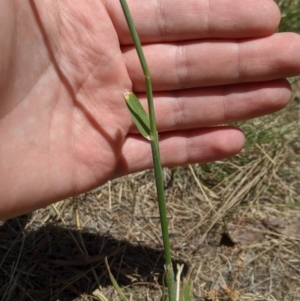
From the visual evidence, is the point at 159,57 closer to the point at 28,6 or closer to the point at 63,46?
the point at 63,46

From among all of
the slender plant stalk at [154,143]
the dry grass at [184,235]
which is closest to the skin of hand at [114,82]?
the dry grass at [184,235]

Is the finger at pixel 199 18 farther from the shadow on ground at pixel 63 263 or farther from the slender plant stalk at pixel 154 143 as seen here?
the shadow on ground at pixel 63 263

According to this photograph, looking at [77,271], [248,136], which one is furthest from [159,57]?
[77,271]

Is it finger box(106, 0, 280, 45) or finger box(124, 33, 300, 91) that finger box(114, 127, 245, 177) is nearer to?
finger box(124, 33, 300, 91)

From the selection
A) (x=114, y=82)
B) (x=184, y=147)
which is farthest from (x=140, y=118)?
(x=184, y=147)

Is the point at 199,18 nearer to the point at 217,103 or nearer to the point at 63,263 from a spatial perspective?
the point at 217,103

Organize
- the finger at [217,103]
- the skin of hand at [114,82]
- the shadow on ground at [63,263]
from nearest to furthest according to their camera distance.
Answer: the skin of hand at [114,82], the finger at [217,103], the shadow on ground at [63,263]

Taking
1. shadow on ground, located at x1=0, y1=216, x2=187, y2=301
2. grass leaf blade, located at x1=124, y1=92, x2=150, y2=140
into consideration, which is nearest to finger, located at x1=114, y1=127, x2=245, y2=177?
shadow on ground, located at x1=0, y1=216, x2=187, y2=301
